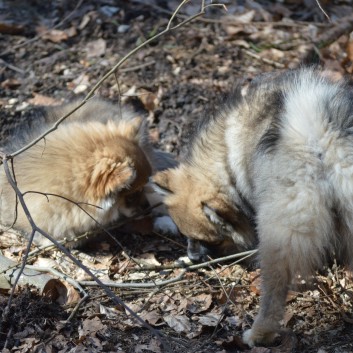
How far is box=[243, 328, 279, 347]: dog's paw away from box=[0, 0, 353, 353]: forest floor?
0.16 ft

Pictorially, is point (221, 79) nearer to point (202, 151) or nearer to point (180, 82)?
point (180, 82)

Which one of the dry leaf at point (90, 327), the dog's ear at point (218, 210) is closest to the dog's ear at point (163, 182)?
the dog's ear at point (218, 210)

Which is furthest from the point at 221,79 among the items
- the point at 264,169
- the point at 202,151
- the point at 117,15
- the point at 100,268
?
the point at 264,169

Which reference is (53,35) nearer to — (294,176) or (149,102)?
(149,102)

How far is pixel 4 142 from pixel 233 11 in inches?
140

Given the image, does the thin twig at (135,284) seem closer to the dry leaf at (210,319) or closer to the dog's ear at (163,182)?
the dry leaf at (210,319)

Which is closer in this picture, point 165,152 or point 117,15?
point 165,152

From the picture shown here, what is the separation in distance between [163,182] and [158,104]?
7.07 feet

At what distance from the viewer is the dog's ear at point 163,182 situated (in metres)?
5.29

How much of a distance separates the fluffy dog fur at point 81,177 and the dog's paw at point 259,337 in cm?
159

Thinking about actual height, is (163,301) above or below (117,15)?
below

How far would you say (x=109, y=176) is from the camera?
17.2 ft

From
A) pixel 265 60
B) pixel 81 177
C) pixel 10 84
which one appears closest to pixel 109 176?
pixel 81 177

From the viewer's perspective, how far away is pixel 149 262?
5.61 m
